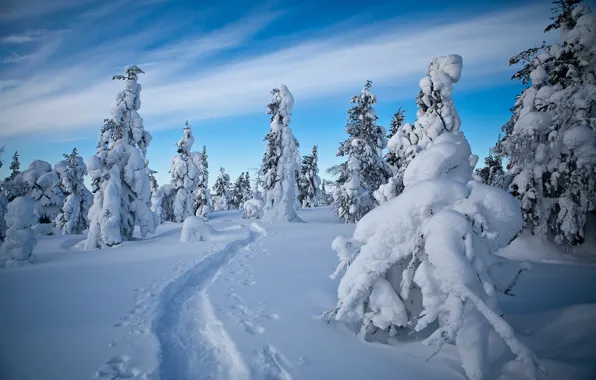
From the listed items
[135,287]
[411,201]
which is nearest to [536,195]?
[411,201]

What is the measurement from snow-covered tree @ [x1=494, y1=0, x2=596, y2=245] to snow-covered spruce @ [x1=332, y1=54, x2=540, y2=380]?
25.9 feet

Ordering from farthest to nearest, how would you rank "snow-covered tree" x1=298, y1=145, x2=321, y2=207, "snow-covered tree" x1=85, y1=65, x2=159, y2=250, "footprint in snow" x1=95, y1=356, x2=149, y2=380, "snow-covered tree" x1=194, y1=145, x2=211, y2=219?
"snow-covered tree" x1=298, y1=145, x2=321, y2=207, "snow-covered tree" x1=194, y1=145, x2=211, y2=219, "snow-covered tree" x1=85, y1=65, x2=159, y2=250, "footprint in snow" x1=95, y1=356, x2=149, y2=380

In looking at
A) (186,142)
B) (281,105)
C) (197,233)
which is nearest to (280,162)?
(281,105)

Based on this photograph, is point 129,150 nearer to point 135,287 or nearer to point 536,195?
point 135,287

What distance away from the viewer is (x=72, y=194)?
27.8 meters

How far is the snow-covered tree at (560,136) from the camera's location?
30.6 ft

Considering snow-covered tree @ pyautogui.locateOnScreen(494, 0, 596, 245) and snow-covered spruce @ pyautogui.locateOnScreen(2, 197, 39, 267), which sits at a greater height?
snow-covered tree @ pyautogui.locateOnScreen(494, 0, 596, 245)

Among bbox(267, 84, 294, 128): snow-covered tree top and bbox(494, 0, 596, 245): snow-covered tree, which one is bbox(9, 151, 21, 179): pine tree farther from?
bbox(494, 0, 596, 245): snow-covered tree

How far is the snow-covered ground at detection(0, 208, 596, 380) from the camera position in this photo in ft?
12.6

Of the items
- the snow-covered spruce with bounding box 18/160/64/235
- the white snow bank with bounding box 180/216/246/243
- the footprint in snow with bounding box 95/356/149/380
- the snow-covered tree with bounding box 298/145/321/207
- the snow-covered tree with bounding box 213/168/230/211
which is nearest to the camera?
the footprint in snow with bounding box 95/356/149/380

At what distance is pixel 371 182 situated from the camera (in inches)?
902

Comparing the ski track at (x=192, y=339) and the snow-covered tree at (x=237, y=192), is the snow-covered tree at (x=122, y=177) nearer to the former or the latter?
the ski track at (x=192, y=339)

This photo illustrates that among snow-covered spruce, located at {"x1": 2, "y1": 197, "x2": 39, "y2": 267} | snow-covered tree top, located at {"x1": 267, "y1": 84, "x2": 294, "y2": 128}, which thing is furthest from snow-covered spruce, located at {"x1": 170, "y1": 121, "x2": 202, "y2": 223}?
snow-covered spruce, located at {"x1": 2, "y1": 197, "x2": 39, "y2": 267}

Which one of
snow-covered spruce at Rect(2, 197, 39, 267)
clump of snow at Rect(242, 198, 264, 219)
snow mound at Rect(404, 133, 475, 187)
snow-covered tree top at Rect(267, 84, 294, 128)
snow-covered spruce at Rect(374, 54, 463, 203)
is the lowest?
clump of snow at Rect(242, 198, 264, 219)
